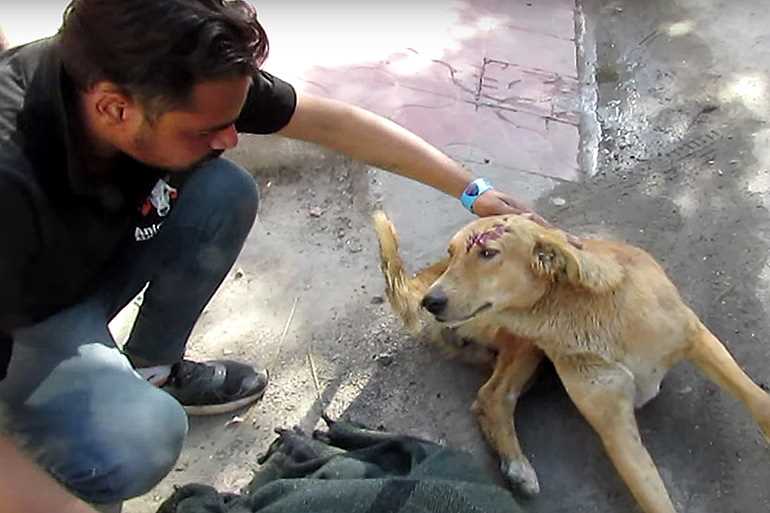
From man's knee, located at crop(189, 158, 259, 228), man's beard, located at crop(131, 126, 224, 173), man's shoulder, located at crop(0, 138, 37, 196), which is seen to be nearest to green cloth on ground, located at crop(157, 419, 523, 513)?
man's knee, located at crop(189, 158, 259, 228)

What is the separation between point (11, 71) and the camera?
208 centimetres

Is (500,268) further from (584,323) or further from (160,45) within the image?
(160,45)

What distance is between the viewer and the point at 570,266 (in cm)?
259

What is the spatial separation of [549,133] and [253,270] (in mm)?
1195

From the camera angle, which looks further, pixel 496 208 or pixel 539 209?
pixel 539 209

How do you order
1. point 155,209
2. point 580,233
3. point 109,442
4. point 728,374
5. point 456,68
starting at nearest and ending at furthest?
point 109,442
point 155,209
point 728,374
point 580,233
point 456,68

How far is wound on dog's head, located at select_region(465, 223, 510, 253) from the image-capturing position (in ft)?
8.40

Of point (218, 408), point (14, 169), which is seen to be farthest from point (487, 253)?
point (14, 169)

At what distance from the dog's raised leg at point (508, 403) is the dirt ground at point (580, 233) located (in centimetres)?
5

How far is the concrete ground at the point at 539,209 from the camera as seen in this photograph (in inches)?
110

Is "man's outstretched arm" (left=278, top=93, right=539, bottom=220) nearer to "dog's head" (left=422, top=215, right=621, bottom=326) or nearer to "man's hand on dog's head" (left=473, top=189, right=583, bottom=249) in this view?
"man's hand on dog's head" (left=473, top=189, right=583, bottom=249)

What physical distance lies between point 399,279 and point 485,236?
0.35 metres

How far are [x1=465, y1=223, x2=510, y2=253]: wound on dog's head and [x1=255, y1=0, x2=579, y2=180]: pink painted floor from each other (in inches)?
45.7

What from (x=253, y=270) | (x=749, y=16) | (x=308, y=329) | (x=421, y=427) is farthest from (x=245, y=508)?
(x=749, y=16)
